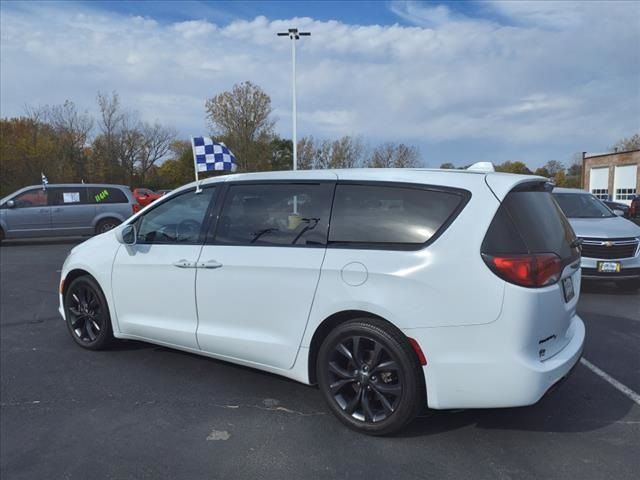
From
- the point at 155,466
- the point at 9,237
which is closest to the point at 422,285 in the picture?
the point at 155,466

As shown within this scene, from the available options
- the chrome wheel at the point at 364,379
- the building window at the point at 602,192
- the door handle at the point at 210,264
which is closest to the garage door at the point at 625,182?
the building window at the point at 602,192

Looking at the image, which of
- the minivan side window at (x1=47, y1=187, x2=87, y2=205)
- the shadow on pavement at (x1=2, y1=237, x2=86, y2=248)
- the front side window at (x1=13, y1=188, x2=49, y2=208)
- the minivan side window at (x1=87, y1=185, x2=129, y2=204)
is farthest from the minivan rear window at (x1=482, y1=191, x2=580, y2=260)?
the shadow on pavement at (x1=2, y1=237, x2=86, y2=248)

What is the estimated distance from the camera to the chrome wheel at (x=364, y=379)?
10.3 ft

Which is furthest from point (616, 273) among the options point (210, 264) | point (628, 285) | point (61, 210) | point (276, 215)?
point (61, 210)

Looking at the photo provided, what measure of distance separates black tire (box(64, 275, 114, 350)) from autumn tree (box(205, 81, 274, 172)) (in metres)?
41.7

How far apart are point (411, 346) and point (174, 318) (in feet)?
6.78

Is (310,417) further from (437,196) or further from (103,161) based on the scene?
(103,161)

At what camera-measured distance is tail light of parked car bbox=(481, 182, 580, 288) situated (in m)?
2.86

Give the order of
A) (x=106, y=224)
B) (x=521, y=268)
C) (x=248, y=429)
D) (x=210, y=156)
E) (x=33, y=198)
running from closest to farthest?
(x=521, y=268), (x=248, y=429), (x=210, y=156), (x=33, y=198), (x=106, y=224)

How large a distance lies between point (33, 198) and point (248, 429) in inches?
555

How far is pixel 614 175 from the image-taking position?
49.5 m

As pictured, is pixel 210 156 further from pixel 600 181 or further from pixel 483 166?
pixel 600 181

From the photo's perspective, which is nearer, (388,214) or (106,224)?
(388,214)

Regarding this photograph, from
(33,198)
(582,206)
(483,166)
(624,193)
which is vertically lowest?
(624,193)
